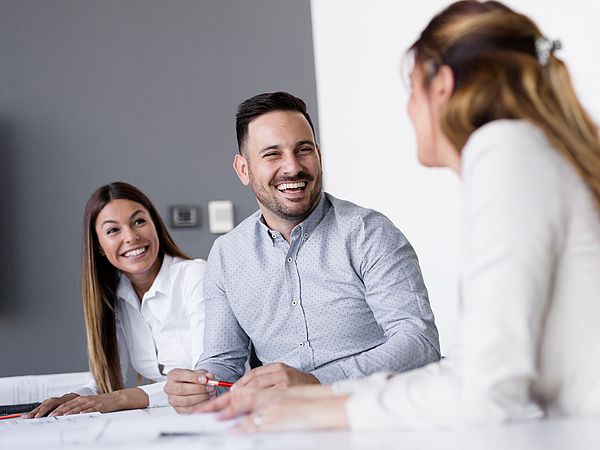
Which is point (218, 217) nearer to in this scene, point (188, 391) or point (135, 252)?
point (135, 252)

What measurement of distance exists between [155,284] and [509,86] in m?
1.96

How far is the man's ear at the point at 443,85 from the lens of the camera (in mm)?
1127

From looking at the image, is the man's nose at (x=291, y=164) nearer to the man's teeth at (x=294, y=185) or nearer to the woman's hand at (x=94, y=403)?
the man's teeth at (x=294, y=185)

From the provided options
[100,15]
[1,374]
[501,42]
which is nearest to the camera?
[501,42]

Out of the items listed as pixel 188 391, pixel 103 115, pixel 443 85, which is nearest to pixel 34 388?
pixel 188 391

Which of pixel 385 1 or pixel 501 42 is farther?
pixel 385 1

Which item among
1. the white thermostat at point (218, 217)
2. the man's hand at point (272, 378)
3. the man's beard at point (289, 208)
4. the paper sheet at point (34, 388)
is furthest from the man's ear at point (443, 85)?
the white thermostat at point (218, 217)

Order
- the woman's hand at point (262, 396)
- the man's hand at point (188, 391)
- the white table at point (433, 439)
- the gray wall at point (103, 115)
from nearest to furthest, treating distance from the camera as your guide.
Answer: the white table at point (433, 439), the woman's hand at point (262, 396), the man's hand at point (188, 391), the gray wall at point (103, 115)

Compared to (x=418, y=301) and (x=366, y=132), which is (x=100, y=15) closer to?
(x=366, y=132)

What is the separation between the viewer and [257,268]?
2332 mm

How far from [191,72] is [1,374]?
1.52m

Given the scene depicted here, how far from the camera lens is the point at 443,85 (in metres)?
1.14

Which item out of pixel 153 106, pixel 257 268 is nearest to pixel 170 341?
pixel 257 268

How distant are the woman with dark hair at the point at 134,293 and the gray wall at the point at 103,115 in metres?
0.69
